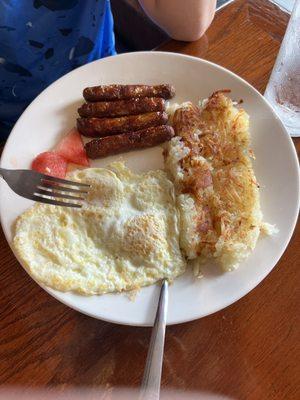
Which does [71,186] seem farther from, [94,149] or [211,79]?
[211,79]

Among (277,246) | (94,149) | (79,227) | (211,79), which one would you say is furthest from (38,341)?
(211,79)

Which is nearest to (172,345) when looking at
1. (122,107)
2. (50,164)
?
(50,164)

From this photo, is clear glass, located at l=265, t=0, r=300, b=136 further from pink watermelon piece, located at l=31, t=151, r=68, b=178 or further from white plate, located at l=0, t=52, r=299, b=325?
pink watermelon piece, located at l=31, t=151, r=68, b=178

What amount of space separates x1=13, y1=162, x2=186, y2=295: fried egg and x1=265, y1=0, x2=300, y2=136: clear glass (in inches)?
19.8

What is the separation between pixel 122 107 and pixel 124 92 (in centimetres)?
5

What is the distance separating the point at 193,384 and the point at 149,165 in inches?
26.9

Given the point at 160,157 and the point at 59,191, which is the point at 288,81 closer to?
the point at 160,157

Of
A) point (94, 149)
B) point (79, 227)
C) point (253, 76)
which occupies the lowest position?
point (79, 227)

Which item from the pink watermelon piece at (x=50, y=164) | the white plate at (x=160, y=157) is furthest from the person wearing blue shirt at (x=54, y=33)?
the pink watermelon piece at (x=50, y=164)

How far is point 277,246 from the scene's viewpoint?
1266mm

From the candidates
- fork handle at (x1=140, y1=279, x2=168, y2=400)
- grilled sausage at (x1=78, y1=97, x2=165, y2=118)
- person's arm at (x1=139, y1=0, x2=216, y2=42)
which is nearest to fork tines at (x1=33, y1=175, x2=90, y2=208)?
grilled sausage at (x1=78, y1=97, x2=165, y2=118)

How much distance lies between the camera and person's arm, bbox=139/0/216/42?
1575 mm

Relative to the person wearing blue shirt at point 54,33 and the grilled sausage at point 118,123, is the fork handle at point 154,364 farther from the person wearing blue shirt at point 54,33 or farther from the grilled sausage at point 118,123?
the person wearing blue shirt at point 54,33

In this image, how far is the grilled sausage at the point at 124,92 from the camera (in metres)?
1.49
